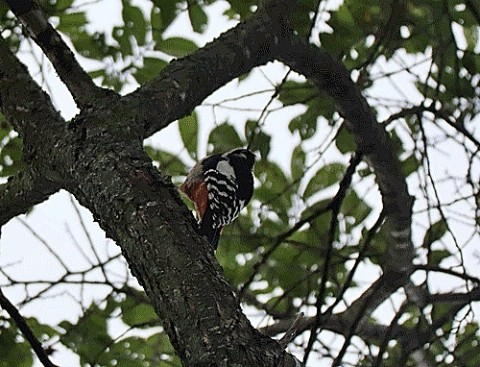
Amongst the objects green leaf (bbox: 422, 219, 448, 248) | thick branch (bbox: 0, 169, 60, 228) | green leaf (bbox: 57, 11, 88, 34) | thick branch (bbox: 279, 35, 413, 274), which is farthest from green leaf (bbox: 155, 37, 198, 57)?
green leaf (bbox: 422, 219, 448, 248)

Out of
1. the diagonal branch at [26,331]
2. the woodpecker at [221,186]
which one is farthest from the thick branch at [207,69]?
the woodpecker at [221,186]

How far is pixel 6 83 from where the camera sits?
2020mm

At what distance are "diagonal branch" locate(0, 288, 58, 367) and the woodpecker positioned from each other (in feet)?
4.30

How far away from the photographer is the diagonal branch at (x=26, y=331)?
1.73 m

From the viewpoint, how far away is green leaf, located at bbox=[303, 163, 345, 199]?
9.85 feet

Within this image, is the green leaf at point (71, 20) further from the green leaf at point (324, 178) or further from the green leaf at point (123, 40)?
the green leaf at point (324, 178)

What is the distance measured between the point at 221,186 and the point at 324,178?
67 centimetres

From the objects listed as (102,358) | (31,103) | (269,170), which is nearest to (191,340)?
(31,103)

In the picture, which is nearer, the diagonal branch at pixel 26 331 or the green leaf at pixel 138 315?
the diagonal branch at pixel 26 331

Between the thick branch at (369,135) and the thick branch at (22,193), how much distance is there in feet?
2.59

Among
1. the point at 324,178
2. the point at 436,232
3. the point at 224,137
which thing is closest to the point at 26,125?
the point at 224,137

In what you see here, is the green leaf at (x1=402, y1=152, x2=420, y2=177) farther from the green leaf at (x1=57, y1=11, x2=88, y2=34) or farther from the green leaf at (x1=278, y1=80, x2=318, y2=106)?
the green leaf at (x1=57, y1=11, x2=88, y2=34)

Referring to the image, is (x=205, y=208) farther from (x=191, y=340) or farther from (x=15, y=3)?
(x=191, y=340)

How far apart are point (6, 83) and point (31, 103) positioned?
133 millimetres
